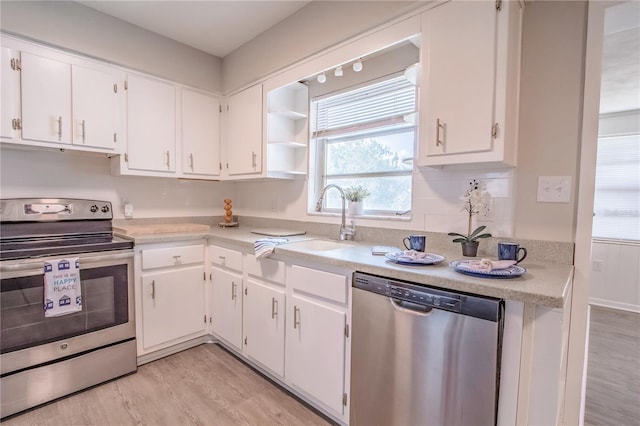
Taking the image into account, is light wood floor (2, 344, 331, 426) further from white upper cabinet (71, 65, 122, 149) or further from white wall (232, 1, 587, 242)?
white upper cabinet (71, 65, 122, 149)

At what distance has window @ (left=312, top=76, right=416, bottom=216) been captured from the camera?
2.07m

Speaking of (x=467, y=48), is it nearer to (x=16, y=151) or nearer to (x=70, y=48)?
(x=70, y=48)

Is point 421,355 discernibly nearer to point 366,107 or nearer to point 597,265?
point 366,107

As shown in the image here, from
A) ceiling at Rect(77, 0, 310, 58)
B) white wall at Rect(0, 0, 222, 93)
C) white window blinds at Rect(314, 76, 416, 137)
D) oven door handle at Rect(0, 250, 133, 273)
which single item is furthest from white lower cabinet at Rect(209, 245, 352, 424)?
ceiling at Rect(77, 0, 310, 58)

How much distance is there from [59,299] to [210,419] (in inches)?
45.0

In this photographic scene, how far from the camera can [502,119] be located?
133cm

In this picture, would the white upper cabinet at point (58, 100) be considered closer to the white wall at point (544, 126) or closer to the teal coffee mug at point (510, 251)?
the white wall at point (544, 126)

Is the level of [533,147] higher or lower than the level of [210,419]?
higher

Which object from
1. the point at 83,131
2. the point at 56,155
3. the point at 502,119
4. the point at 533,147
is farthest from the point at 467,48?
the point at 56,155

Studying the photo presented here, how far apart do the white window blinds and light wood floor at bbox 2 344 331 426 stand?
76.3 inches

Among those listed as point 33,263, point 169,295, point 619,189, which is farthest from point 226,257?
point 619,189

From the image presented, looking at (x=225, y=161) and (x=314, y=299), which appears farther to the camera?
(x=225, y=161)

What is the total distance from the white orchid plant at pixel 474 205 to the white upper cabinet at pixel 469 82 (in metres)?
0.19

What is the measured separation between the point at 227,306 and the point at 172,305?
427 mm
